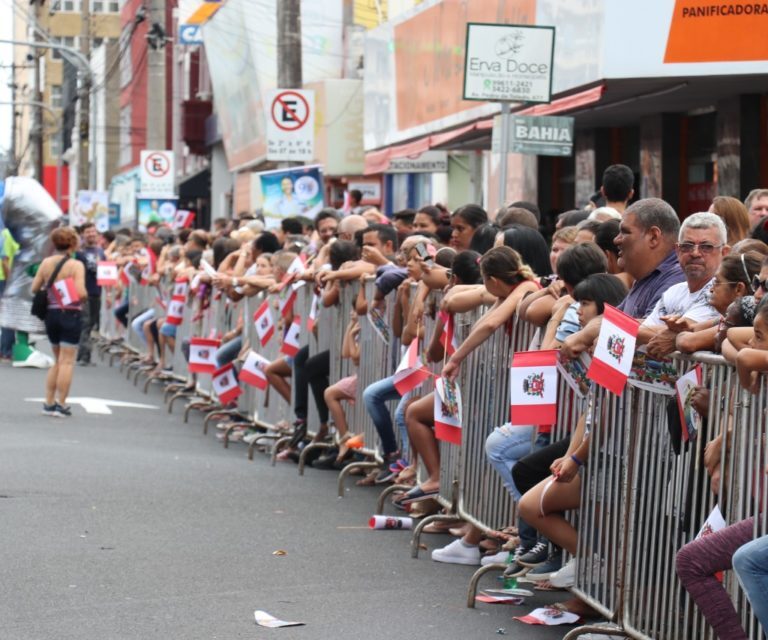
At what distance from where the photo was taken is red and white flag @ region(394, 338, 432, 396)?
36.7ft

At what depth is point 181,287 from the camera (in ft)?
→ 68.1

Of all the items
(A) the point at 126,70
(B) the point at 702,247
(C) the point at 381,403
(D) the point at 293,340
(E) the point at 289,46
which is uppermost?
(A) the point at 126,70

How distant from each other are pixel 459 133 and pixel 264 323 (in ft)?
23.6

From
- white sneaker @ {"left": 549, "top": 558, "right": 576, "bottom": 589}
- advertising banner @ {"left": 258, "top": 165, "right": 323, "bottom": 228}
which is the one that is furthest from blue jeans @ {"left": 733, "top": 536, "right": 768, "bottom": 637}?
advertising banner @ {"left": 258, "top": 165, "right": 323, "bottom": 228}

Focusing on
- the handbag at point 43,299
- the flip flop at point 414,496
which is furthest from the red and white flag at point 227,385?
the flip flop at point 414,496

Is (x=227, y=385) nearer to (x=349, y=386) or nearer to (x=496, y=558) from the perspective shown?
(x=349, y=386)

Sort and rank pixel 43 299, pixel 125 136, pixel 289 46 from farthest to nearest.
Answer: pixel 125 136, pixel 289 46, pixel 43 299

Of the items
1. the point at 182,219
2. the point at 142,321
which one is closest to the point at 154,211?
the point at 182,219

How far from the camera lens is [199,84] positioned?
58969mm

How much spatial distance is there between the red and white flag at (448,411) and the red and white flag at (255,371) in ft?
16.8

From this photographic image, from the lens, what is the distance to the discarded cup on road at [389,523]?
10.6m

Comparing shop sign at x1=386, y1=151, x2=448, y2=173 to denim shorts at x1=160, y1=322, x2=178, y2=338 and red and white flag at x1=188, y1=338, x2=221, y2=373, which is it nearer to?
denim shorts at x1=160, y1=322, x2=178, y2=338

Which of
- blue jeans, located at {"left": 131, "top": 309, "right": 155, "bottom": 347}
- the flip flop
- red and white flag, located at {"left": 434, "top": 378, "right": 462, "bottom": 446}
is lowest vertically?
the flip flop

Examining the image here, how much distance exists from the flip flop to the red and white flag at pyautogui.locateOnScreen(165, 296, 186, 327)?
9.96 meters
